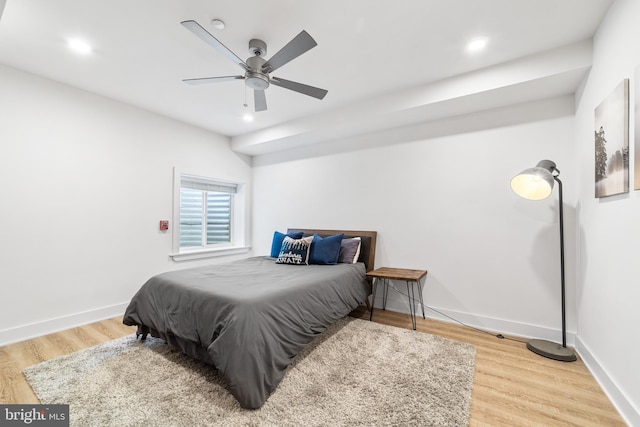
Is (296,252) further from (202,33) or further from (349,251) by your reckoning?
(202,33)

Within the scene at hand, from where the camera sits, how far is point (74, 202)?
3.02 meters

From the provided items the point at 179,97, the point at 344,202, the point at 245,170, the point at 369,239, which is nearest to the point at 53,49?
the point at 179,97

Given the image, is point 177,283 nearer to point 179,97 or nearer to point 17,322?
point 17,322

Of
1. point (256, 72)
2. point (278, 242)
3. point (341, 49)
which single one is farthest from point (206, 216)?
point (341, 49)

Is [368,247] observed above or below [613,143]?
below

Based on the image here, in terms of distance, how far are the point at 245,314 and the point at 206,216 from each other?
3272 millimetres

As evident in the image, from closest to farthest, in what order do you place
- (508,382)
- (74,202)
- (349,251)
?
(508,382) < (74,202) < (349,251)

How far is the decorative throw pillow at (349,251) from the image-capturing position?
352 cm

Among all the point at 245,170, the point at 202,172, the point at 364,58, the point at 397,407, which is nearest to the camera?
the point at 397,407

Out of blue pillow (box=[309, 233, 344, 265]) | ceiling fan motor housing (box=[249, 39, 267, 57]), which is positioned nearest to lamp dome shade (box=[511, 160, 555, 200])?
blue pillow (box=[309, 233, 344, 265])

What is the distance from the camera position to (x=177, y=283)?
233 centimetres

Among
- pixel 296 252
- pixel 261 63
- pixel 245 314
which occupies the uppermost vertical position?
pixel 261 63

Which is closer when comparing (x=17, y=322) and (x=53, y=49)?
(x=53, y=49)

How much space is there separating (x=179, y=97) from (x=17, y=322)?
2.84 metres
